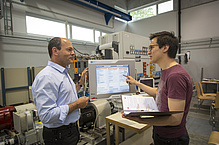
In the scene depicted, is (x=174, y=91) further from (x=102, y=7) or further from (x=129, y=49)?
(x=102, y=7)

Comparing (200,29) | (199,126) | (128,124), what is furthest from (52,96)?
(200,29)

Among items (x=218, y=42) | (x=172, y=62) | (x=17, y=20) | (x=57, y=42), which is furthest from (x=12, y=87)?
(x=218, y=42)

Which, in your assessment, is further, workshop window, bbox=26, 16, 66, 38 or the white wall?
the white wall

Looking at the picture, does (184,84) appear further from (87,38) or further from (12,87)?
(87,38)

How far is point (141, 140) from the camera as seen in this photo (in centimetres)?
212

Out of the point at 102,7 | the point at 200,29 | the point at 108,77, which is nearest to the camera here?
the point at 108,77

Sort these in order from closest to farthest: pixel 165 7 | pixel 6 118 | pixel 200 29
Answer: pixel 6 118
pixel 200 29
pixel 165 7

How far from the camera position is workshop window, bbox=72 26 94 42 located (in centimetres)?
540

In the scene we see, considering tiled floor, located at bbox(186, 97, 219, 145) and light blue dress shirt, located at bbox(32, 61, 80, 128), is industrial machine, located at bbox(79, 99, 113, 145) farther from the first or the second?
tiled floor, located at bbox(186, 97, 219, 145)

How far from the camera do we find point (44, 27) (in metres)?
4.48

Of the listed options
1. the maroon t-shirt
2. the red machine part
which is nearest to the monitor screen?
the maroon t-shirt

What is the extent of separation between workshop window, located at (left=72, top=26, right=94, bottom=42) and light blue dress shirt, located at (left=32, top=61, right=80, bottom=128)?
14.9ft

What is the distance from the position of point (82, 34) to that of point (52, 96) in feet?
16.6

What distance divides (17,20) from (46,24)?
3.01 ft
